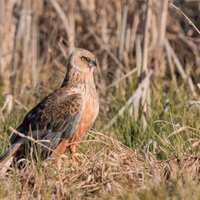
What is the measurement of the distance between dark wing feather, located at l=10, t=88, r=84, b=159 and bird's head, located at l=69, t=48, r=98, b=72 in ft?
1.55

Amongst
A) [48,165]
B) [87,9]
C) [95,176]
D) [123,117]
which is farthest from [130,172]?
[87,9]

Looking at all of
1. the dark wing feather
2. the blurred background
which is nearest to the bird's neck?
the dark wing feather

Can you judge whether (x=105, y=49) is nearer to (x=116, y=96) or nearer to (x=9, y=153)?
(x=116, y=96)

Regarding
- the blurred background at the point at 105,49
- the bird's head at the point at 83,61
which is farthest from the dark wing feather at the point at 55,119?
the blurred background at the point at 105,49

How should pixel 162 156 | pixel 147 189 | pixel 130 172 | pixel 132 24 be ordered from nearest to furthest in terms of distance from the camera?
pixel 147 189 < pixel 130 172 < pixel 162 156 < pixel 132 24

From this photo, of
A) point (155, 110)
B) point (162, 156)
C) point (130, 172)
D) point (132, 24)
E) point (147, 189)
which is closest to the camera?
point (147, 189)

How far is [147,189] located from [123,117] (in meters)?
2.20

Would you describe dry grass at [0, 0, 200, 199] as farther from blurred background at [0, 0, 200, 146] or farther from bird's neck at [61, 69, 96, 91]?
bird's neck at [61, 69, 96, 91]

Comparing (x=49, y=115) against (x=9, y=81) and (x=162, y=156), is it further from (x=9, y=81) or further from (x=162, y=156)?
(x=9, y=81)

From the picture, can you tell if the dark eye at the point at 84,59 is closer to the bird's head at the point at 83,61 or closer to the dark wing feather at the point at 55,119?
the bird's head at the point at 83,61

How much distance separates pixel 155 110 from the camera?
6.29 metres

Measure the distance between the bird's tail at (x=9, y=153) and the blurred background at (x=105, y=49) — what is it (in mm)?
1432

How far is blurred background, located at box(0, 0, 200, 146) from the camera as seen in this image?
7.00m

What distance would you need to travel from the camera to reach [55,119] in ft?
17.9
